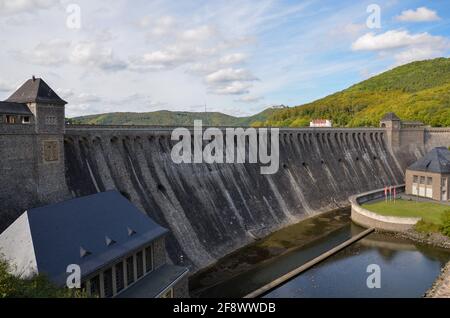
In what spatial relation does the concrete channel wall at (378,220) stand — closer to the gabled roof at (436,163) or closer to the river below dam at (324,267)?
the river below dam at (324,267)

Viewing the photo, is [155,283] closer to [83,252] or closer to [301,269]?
[83,252]

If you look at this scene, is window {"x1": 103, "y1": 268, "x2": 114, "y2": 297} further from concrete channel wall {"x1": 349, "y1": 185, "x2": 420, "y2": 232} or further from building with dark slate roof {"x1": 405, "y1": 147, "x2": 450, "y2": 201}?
building with dark slate roof {"x1": 405, "y1": 147, "x2": 450, "y2": 201}

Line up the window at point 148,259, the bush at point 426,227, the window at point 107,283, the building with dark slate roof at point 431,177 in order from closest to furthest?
1. the window at point 107,283
2. the window at point 148,259
3. the bush at point 426,227
4. the building with dark slate roof at point 431,177

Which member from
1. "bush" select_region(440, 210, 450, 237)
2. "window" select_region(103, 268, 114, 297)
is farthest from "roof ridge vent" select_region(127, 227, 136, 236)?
"bush" select_region(440, 210, 450, 237)

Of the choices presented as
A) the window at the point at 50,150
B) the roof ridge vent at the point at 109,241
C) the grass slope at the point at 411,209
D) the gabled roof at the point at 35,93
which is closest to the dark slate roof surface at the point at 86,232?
the roof ridge vent at the point at 109,241

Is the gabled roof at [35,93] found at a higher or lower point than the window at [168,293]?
higher

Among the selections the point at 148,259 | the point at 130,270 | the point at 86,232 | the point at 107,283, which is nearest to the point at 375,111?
the point at 148,259

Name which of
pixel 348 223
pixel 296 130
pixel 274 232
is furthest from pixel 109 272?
pixel 296 130

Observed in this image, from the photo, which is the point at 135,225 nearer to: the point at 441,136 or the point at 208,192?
the point at 208,192
